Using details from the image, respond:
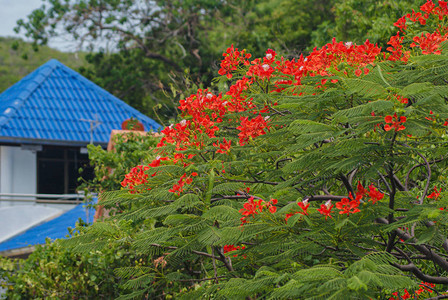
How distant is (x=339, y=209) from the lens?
2863mm

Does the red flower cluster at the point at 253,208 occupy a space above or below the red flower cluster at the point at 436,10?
below

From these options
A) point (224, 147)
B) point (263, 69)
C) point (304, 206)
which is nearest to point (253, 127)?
point (224, 147)

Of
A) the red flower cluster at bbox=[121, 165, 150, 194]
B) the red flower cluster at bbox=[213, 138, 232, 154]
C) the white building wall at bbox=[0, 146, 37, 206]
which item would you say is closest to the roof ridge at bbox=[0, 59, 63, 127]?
the white building wall at bbox=[0, 146, 37, 206]

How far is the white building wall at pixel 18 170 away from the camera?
1464 centimetres

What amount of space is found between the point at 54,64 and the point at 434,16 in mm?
15024

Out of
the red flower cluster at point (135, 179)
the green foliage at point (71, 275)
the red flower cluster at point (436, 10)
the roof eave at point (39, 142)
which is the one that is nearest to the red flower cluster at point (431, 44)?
the red flower cluster at point (436, 10)

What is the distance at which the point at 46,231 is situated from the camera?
1044 cm

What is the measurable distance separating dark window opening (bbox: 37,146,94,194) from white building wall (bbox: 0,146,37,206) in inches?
11.5

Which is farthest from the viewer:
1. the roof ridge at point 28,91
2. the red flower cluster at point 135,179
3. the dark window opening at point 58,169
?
the dark window opening at point 58,169

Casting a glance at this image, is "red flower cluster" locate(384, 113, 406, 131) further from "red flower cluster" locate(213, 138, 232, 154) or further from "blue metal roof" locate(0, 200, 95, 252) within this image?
"blue metal roof" locate(0, 200, 95, 252)

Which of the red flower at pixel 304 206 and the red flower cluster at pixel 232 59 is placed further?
the red flower cluster at pixel 232 59

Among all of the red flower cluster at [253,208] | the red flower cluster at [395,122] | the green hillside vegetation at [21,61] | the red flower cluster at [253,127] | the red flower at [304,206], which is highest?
the red flower cluster at [395,122]

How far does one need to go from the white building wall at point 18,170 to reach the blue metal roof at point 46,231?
3.29 metres

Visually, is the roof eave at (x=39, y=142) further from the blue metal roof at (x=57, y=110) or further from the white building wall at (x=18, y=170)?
the white building wall at (x=18, y=170)
